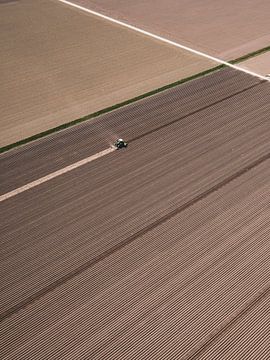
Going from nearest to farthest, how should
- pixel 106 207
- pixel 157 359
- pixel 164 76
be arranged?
pixel 157 359, pixel 106 207, pixel 164 76

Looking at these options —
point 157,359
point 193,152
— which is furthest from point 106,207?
point 157,359

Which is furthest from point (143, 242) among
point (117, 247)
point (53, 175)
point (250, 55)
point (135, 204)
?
point (250, 55)

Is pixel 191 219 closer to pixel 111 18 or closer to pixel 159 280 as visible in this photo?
pixel 159 280

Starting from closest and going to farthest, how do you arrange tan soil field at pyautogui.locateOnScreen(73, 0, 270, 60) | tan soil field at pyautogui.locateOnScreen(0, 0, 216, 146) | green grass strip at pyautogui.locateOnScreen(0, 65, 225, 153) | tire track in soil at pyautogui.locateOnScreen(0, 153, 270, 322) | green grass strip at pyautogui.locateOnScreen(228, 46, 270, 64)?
1. tire track in soil at pyautogui.locateOnScreen(0, 153, 270, 322)
2. green grass strip at pyautogui.locateOnScreen(0, 65, 225, 153)
3. tan soil field at pyautogui.locateOnScreen(0, 0, 216, 146)
4. green grass strip at pyautogui.locateOnScreen(228, 46, 270, 64)
5. tan soil field at pyautogui.locateOnScreen(73, 0, 270, 60)

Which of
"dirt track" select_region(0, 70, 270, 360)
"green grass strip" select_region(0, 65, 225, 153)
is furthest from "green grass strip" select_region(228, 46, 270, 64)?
"dirt track" select_region(0, 70, 270, 360)

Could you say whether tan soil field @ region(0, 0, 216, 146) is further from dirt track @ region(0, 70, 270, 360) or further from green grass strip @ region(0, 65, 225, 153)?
dirt track @ region(0, 70, 270, 360)
